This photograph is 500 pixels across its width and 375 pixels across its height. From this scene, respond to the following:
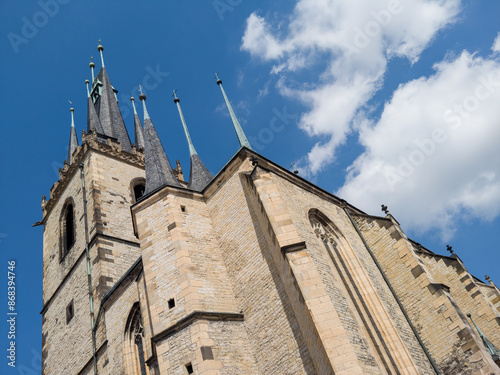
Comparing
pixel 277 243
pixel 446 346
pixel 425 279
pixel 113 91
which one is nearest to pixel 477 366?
pixel 446 346

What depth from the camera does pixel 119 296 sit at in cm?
1467

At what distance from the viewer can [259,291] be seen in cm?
1120

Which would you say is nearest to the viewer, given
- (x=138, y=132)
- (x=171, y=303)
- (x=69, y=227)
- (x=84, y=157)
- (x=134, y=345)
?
(x=171, y=303)

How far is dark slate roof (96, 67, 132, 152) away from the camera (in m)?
26.5

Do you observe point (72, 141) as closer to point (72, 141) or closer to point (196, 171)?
point (72, 141)

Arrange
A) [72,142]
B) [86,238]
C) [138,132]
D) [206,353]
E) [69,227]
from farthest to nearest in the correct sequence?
[138,132] < [72,142] < [69,227] < [86,238] < [206,353]

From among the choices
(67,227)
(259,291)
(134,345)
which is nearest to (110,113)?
(67,227)

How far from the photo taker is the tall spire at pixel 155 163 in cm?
1426

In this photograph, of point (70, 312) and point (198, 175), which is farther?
point (70, 312)

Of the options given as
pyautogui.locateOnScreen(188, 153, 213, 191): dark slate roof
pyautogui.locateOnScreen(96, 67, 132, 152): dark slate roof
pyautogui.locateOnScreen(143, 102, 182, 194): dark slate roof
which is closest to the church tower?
pyautogui.locateOnScreen(96, 67, 132, 152): dark slate roof

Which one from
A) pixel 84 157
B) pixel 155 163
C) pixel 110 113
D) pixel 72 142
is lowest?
pixel 155 163

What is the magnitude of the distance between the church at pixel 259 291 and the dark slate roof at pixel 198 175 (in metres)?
0.06

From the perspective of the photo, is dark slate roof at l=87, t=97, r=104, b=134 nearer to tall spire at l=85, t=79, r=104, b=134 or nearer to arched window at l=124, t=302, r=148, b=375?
tall spire at l=85, t=79, r=104, b=134

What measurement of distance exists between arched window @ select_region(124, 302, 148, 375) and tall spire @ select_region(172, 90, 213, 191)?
4.45 m
